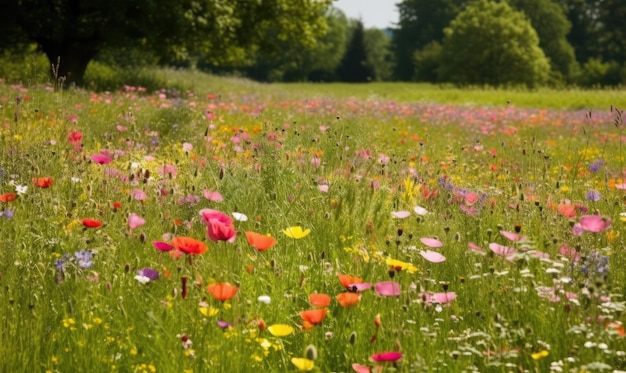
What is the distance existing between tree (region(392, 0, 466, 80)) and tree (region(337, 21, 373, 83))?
5525 mm

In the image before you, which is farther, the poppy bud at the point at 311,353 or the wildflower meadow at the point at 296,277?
the wildflower meadow at the point at 296,277

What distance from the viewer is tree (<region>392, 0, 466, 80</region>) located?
83.6 m

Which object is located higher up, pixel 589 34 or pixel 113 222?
pixel 589 34

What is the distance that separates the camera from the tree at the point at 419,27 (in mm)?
83644

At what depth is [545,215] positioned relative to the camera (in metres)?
3.55

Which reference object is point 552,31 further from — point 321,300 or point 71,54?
point 321,300

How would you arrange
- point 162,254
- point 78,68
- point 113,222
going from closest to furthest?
point 162,254 → point 113,222 → point 78,68

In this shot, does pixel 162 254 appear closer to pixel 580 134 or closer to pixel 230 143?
pixel 230 143

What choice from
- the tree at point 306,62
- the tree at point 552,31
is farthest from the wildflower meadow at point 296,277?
the tree at point 306,62

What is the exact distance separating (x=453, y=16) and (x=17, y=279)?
283 ft

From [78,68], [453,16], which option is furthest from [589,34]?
[78,68]

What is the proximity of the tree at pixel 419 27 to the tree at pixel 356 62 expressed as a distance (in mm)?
5525

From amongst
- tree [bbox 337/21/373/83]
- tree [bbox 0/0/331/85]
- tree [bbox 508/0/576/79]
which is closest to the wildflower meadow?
tree [bbox 0/0/331/85]

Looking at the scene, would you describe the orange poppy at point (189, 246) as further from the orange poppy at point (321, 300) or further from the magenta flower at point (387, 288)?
the magenta flower at point (387, 288)
